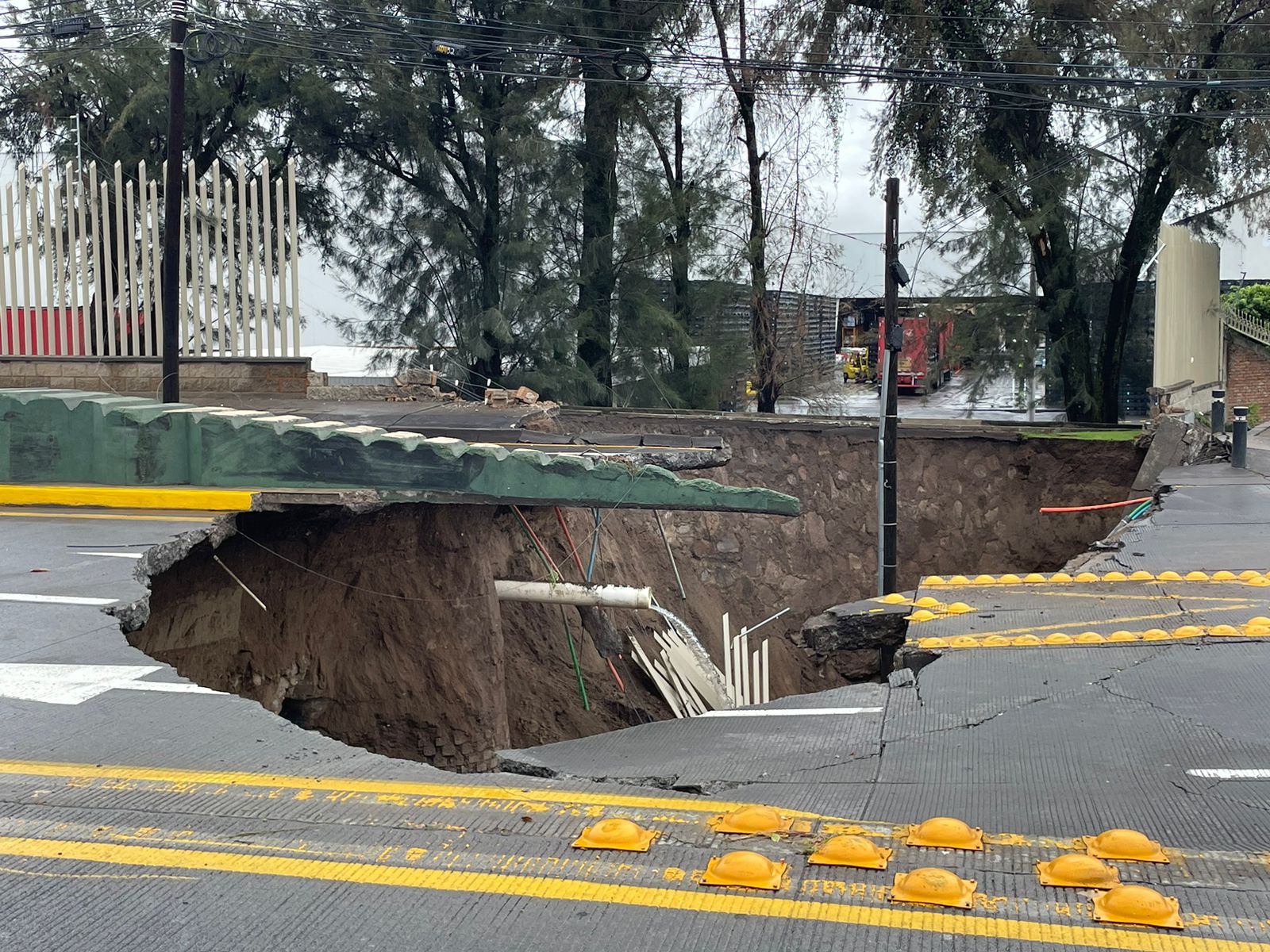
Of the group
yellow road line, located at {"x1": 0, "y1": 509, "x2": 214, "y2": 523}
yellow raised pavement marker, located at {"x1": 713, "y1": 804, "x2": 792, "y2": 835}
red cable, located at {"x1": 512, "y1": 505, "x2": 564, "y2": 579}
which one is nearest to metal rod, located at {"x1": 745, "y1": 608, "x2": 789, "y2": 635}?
red cable, located at {"x1": 512, "y1": 505, "x2": 564, "y2": 579}

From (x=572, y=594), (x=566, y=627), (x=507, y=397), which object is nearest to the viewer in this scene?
(x=572, y=594)

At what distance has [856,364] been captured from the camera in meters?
35.6

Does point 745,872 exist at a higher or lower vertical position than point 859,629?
higher

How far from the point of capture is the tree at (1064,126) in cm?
2147

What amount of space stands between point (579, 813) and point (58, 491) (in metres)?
7.51

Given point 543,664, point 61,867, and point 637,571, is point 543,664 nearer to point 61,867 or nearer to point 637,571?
point 637,571

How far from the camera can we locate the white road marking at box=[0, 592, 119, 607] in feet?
21.4

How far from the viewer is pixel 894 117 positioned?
23781mm

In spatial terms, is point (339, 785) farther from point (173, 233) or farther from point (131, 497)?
point (173, 233)

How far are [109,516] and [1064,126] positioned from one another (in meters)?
20.7

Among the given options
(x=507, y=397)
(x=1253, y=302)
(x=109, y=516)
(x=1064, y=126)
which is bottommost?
(x=109, y=516)

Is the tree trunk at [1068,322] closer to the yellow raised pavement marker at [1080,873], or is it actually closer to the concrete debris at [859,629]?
the concrete debris at [859,629]

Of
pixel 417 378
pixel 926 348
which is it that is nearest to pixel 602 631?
pixel 417 378

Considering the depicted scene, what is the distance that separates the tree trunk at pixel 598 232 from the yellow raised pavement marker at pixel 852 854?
21.8 meters
